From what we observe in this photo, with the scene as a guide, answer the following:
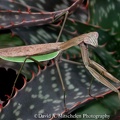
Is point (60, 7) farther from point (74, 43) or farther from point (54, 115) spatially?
point (54, 115)

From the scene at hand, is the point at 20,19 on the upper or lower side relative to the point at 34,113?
upper

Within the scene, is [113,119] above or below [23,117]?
below

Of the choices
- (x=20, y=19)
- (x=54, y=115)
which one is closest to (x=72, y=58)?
(x=20, y=19)

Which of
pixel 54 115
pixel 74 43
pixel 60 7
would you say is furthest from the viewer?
pixel 60 7

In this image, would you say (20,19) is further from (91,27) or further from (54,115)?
(54,115)

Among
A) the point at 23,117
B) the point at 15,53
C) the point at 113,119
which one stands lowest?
the point at 113,119

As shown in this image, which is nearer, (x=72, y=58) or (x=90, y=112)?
(x=90, y=112)

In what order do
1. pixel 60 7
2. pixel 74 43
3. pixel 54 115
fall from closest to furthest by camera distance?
pixel 54 115
pixel 74 43
pixel 60 7

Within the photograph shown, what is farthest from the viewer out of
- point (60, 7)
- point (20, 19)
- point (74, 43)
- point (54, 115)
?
point (60, 7)

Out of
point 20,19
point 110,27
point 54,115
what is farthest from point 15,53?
point 110,27
